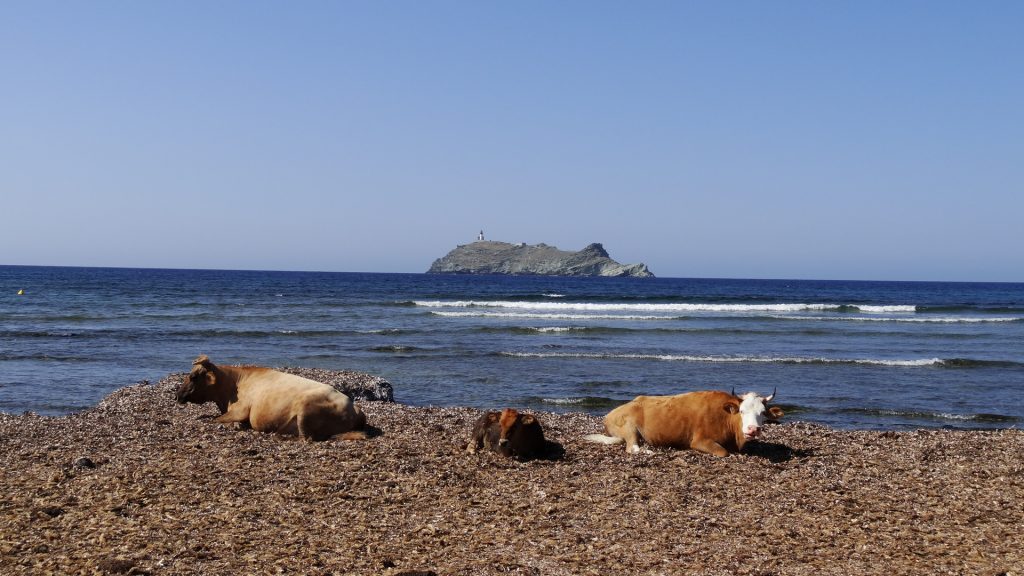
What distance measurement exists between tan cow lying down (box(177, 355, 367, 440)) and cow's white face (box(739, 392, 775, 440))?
14.7ft

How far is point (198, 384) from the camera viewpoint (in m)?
11.3

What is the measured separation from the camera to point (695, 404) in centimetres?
999

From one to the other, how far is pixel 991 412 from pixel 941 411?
101 centimetres

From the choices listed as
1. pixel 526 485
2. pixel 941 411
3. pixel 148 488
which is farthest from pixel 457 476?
pixel 941 411

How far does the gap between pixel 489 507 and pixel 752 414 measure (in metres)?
3.40

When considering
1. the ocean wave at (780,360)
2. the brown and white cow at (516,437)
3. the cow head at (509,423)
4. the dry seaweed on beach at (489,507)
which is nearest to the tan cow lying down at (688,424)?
the dry seaweed on beach at (489,507)

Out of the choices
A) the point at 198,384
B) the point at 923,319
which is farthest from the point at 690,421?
the point at 923,319

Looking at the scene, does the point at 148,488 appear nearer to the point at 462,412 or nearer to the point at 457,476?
the point at 457,476

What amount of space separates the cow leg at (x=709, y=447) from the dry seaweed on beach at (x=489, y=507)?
0.15 m

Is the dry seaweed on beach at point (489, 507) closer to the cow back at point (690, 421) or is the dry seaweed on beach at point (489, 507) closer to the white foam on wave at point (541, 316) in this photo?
the cow back at point (690, 421)

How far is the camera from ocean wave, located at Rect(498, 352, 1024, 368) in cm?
2425

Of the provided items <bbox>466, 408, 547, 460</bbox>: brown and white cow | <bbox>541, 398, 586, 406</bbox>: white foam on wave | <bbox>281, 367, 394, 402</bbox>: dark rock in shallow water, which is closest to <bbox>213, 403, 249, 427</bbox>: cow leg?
<bbox>466, 408, 547, 460</bbox>: brown and white cow

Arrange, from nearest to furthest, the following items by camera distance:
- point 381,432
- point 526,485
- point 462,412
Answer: point 526,485, point 381,432, point 462,412

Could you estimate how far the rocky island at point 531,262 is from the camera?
556 ft
